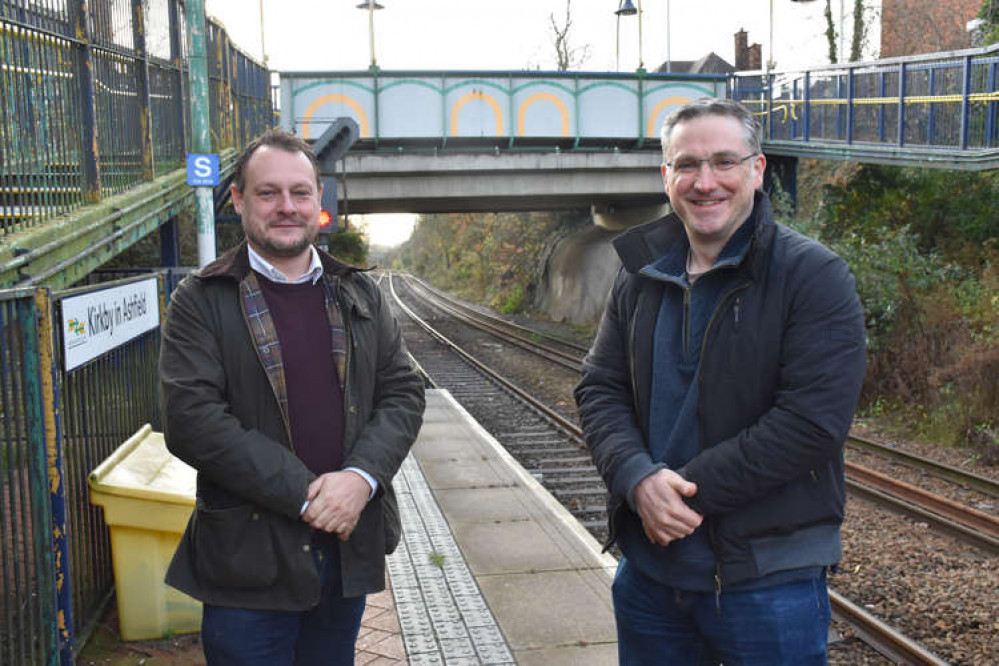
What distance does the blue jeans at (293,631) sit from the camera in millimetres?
2645

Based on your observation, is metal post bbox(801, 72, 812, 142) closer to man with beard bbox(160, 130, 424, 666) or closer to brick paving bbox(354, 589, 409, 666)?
brick paving bbox(354, 589, 409, 666)

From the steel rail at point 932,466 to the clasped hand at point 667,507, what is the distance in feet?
24.6

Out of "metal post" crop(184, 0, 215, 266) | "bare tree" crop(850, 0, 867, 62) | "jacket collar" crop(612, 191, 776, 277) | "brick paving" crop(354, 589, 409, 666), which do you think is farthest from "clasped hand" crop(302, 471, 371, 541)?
"bare tree" crop(850, 0, 867, 62)

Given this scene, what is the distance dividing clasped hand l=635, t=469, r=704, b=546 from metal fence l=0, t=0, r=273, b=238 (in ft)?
11.2

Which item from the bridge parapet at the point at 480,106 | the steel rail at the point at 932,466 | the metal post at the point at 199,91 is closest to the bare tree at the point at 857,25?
the bridge parapet at the point at 480,106

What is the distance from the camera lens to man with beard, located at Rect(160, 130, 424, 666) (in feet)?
8.46

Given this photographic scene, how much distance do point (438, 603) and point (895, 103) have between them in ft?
45.8

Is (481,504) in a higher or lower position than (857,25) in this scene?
Result: lower

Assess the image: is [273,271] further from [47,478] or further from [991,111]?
[991,111]

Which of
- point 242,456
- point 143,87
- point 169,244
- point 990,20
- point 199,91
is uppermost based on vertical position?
point 990,20

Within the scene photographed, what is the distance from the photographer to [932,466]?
9.66 m

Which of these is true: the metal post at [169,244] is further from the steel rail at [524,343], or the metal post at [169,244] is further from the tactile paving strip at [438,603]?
the steel rail at [524,343]

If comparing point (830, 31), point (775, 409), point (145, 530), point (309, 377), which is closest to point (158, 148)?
point (145, 530)

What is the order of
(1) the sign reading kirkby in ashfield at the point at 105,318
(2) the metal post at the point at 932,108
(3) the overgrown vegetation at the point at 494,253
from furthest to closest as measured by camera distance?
1. (3) the overgrown vegetation at the point at 494,253
2. (2) the metal post at the point at 932,108
3. (1) the sign reading kirkby in ashfield at the point at 105,318
